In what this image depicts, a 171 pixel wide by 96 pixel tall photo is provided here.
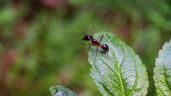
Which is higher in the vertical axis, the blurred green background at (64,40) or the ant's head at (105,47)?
the ant's head at (105,47)

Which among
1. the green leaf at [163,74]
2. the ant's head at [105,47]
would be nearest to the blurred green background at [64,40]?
the ant's head at [105,47]

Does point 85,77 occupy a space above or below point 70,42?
below

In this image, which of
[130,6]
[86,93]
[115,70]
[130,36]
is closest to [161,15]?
[130,6]

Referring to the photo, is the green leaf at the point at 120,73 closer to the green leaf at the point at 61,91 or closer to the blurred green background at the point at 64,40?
the green leaf at the point at 61,91

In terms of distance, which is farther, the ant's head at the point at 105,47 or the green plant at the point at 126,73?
the ant's head at the point at 105,47

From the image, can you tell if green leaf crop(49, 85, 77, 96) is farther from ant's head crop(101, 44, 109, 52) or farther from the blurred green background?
the blurred green background

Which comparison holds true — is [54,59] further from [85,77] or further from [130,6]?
[130,6]

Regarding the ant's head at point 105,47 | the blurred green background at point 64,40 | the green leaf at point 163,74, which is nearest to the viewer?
the green leaf at point 163,74
